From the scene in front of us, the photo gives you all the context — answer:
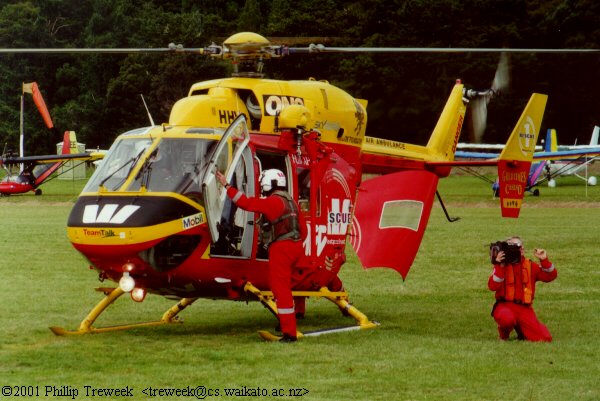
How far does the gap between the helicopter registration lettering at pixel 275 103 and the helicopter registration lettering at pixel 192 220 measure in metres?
1.83

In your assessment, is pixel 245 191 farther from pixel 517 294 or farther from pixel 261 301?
pixel 517 294

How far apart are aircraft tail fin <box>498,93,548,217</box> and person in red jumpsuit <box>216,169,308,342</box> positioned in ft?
11.9

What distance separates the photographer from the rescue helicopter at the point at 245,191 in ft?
34.7

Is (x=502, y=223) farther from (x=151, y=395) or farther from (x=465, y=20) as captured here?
(x=465, y=20)

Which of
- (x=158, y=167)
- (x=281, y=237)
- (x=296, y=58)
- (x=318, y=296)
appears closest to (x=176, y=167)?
(x=158, y=167)

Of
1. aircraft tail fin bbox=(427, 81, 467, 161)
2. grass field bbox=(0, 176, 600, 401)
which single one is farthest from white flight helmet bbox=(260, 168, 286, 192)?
aircraft tail fin bbox=(427, 81, 467, 161)

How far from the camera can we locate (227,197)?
11.6m

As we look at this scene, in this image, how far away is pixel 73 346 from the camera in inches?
438

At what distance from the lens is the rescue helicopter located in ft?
34.7

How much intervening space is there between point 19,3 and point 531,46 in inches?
1620

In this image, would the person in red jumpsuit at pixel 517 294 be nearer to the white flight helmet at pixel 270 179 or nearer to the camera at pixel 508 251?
the camera at pixel 508 251

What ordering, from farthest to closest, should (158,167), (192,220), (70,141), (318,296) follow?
(70,141) < (318,296) < (158,167) < (192,220)

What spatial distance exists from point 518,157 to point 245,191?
4021 millimetres

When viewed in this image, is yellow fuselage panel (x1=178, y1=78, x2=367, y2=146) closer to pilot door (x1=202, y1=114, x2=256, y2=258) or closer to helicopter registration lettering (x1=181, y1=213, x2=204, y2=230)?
pilot door (x1=202, y1=114, x2=256, y2=258)
